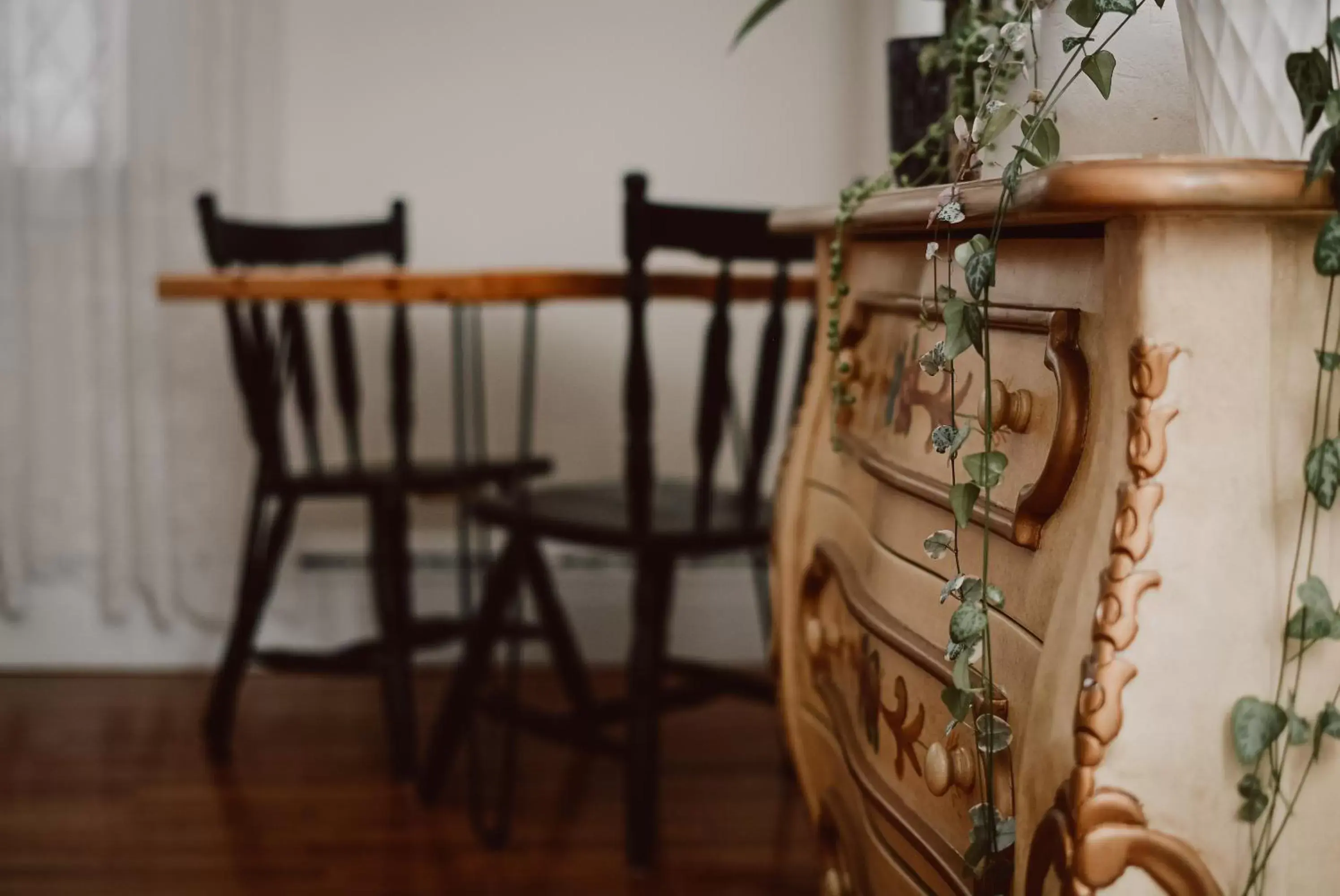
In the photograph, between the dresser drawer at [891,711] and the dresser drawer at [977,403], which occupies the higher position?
the dresser drawer at [977,403]

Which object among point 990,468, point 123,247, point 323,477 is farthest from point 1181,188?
point 123,247

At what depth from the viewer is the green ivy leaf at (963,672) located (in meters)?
0.61

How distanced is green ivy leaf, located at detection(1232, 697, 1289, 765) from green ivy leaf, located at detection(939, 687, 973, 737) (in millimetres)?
118

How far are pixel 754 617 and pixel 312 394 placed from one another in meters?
1.02

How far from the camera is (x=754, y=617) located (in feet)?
9.38

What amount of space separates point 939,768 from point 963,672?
15 centimetres

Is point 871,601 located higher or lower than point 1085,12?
lower

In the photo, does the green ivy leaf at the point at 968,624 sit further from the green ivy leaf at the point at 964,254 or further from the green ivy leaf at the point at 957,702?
the green ivy leaf at the point at 964,254

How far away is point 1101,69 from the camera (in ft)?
2.00

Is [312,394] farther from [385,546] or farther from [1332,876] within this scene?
[1332,876]

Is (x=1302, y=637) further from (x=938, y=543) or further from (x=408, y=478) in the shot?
(x=408, y=478)

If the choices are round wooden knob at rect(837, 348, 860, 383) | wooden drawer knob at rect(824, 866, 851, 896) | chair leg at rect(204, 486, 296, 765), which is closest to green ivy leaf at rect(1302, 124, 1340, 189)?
round wooden knob at rect(837, 348, 860, 383)

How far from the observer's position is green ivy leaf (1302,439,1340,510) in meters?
0.53

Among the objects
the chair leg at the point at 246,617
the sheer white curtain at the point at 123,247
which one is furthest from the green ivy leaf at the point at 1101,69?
the sheer white curtain at the point at 123,247
